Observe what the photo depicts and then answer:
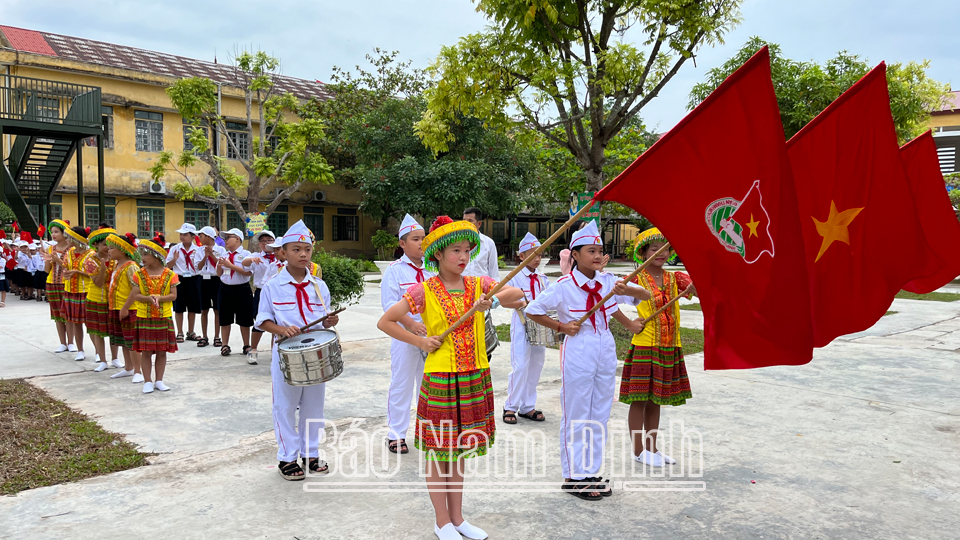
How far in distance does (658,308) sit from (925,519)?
76.6 inches

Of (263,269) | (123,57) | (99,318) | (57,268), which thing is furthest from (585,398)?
(123,57)

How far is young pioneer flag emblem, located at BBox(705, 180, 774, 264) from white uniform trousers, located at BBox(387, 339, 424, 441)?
2.68 metres

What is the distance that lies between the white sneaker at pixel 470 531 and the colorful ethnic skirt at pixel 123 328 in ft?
15.5

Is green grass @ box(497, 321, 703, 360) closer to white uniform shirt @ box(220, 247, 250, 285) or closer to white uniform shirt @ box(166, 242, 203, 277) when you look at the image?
white uniform shirt @ box(220, 247, 250, 285)

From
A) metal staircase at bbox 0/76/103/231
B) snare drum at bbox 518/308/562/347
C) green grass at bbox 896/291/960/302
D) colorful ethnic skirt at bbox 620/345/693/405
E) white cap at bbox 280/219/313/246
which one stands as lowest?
green grass at bbox 896/291/960/302

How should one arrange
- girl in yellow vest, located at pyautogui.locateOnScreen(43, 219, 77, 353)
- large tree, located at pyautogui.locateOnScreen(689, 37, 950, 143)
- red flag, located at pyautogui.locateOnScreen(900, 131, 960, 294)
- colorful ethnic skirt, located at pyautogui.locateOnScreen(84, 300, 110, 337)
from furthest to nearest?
large tree, located at pyautogui.locateOnScreen(689, 37, 950, 143), girl in yellow vest, located at pyautogui.locateOnScreen(43, 219, 77, 353), colorful ethnic skirt, located at pyautogui.locateOnScreen(84, 300, 110, 337), red flag, located at pyautogui.locateOnScreen(900, 131, 960, 294)

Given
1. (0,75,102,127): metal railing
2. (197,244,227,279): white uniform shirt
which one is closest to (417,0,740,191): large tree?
(197,244,227,279): white uniform shirt

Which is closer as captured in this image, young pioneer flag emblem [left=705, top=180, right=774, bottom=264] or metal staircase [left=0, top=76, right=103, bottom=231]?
young pioneer flag emblem [left=705, top=180, right=774, bottom=264]

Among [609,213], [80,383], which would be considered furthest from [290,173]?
[80,383]

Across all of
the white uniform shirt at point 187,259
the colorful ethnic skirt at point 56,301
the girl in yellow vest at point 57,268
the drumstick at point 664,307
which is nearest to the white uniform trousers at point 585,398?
the drumstick at point 664,307

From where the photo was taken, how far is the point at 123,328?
22.4ft

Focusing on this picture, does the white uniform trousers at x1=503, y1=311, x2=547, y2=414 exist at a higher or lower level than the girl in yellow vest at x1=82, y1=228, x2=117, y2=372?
lower

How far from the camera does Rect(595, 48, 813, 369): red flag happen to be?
296 centimetres

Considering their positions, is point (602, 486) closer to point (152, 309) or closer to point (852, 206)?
point (852, 206)
